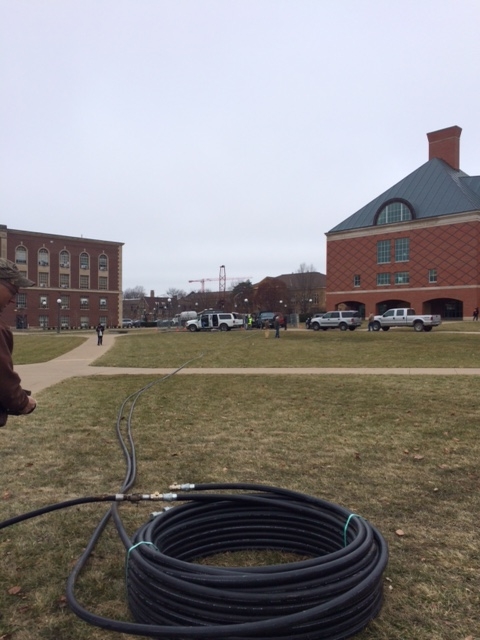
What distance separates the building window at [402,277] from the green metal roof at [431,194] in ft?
22.3

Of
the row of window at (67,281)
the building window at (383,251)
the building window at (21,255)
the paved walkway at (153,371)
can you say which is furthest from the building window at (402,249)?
the building window at (21,255)

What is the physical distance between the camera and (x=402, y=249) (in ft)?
213

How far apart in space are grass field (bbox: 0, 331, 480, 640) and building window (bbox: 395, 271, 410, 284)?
54740mm

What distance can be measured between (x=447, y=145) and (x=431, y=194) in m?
8.82

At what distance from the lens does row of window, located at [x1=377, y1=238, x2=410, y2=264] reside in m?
64.5

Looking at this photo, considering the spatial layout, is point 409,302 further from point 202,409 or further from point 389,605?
point 389,605

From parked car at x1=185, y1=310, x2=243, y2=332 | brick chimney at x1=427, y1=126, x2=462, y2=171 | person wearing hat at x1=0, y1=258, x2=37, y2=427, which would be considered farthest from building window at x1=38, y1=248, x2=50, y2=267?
person wearing hat at x1=0, y1=258, x2=37, y2=427

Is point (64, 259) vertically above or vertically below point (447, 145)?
below

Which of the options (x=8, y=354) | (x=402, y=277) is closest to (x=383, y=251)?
(x=402, y=277)

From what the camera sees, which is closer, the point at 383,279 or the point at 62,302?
the point at 383,279

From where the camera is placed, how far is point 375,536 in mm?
3277

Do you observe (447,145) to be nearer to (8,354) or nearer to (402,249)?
(402,249)

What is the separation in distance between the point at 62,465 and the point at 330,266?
67.5 meters

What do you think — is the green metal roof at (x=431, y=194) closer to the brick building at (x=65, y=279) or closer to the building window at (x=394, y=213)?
the building window at (x=394, y=213)
